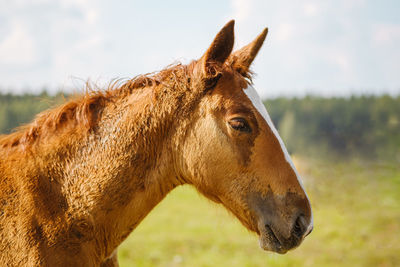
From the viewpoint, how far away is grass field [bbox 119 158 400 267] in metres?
10.0

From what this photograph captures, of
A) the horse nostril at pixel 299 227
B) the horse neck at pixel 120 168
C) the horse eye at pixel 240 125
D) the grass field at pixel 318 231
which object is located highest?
the horse eye at pixel 240 125

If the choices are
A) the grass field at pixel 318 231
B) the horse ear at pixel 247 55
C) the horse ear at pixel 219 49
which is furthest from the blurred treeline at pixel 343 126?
the horse ear at pixel 219 49

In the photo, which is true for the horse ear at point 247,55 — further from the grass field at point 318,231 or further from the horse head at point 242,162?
the grass field at point 318,231

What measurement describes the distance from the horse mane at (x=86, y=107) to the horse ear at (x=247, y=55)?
0.22 feet

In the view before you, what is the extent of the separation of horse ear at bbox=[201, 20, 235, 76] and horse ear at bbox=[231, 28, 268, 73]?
5.4 inches

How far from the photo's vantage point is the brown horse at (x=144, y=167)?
2.55 meters

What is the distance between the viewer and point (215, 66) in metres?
2.81

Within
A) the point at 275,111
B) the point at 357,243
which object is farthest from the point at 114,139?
the point at 275,111

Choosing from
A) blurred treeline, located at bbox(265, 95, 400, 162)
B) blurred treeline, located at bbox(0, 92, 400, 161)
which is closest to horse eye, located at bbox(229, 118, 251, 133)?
blurred treeline, located at bbox(0, 92, 400, 161)

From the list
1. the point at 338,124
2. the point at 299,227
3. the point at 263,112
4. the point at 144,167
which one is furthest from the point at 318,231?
the point at 338,124

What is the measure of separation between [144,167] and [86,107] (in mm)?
692

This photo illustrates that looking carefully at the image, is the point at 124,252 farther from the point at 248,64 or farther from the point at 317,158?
the point at 317,158

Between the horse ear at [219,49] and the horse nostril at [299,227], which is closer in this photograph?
the horse nostril at [299,227]

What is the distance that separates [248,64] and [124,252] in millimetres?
8496
